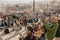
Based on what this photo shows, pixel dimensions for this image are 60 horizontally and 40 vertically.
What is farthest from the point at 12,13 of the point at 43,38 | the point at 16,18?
the point at 43,38

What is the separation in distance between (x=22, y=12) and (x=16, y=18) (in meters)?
0.13

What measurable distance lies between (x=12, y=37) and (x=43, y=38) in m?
0.45

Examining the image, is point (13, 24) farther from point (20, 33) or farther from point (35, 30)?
point (35, 30)

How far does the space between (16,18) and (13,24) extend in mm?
99

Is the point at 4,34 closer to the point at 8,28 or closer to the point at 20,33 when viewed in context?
the point at 8,28

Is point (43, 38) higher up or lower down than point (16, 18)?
lower down

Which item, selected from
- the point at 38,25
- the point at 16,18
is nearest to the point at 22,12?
the point at 16,18

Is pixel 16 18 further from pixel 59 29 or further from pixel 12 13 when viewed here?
pixel 59 29

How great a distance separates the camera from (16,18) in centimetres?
212

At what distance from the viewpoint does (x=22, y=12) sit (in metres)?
2.12

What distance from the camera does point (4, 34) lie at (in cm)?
210

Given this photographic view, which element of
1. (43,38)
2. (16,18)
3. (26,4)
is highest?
(26,4)

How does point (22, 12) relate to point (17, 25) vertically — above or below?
above

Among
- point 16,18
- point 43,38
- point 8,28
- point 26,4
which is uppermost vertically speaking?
point 26,4
